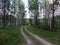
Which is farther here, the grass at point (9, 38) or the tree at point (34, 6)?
the tree at point (34, 6)

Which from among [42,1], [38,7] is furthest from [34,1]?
[42,1]

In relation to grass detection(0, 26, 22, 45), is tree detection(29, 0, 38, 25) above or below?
above

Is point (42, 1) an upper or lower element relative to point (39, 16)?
upper

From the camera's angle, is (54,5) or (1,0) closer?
(54,5)

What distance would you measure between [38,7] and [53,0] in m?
26.5

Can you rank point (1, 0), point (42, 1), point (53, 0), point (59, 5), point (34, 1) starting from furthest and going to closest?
point (34, 1), point (42, 1), point (1, 0), point (59, 5), point (53, 0)

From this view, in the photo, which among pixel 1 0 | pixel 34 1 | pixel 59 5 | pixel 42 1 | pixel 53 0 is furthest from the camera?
pixel 34 1

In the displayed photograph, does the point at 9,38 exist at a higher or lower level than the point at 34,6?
lower

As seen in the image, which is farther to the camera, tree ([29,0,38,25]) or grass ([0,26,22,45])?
tree ([29,0,38,25])

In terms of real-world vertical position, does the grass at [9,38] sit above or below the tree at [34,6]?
below

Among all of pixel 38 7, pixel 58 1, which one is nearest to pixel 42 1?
pixel 38 7

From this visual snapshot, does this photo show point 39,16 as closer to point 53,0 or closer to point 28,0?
point 28,0

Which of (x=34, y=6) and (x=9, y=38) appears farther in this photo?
(x=34, y=6)

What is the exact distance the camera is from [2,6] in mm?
50281
